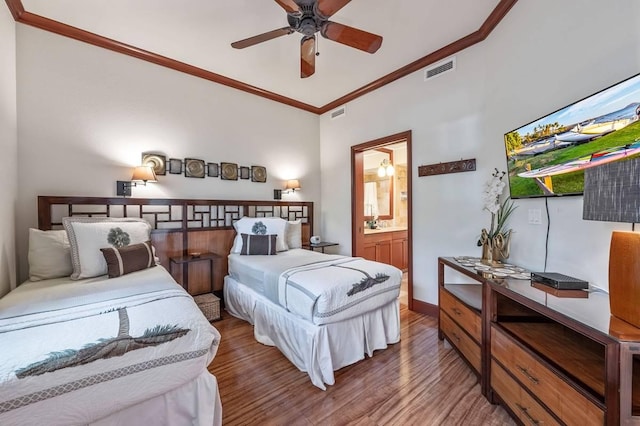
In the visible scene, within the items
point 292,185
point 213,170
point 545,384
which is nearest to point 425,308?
point 545,384

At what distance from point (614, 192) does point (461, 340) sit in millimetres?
1532

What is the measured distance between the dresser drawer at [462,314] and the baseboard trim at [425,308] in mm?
596

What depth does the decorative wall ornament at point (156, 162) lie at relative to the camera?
2.98 m

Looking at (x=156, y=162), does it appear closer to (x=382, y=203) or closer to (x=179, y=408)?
(x=179, y=408)

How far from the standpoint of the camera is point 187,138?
329 cm

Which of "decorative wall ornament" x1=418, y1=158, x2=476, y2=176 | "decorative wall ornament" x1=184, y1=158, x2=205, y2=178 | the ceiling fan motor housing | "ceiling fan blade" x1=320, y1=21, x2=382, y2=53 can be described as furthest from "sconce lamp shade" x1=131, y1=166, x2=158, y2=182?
"decorative wall ornament" x1=418, y1=158, x2=476, y2=176

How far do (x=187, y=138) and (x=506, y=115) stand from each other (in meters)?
→ 3.51

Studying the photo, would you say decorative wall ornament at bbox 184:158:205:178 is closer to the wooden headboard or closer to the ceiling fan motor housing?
the wooden headboard

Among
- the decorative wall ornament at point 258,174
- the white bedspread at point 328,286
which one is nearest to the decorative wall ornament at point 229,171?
the decorative wall ornament at point 258,174

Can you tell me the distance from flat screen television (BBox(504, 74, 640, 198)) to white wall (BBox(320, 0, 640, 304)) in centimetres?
14

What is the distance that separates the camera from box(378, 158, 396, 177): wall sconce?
18.1 feet

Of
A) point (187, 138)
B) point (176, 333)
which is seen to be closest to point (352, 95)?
point (187, 138)

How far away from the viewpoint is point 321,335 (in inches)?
75.2

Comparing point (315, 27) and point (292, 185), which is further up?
point (315, 27)
